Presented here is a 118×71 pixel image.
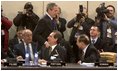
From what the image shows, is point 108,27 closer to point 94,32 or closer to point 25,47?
point 94,32

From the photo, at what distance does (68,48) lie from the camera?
13.4ft

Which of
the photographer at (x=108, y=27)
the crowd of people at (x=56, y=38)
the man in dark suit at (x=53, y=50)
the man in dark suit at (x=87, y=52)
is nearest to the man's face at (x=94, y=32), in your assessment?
the crowd of people at (x=56, y=38)

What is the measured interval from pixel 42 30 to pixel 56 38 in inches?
18.9

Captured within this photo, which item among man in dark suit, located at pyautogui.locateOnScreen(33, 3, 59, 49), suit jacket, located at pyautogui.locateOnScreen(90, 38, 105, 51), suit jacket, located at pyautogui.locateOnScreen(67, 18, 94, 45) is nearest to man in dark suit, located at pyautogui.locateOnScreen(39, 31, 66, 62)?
man in dark suit, located at pyautogui.locateOnScreen(33, 3, 59, 49)

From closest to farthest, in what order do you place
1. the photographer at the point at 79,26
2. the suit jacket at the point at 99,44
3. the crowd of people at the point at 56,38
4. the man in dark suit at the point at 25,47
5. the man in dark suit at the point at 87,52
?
the man in dark suit at the point at 87,52, the crowd of people at the point at 56,38, the man in dark suit at the point at 25,47, the suit jacket at the point at 99,44, the photographer at the point at 79,26

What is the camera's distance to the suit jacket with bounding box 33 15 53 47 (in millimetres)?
3902

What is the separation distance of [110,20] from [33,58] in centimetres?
124

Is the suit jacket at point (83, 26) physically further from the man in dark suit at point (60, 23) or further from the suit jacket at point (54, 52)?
the suit jacket at point (54, 52)

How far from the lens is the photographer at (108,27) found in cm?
390

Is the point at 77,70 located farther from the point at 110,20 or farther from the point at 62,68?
the point at 110,20

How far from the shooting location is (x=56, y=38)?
3.49 metres

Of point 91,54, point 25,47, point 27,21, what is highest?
point 27,21

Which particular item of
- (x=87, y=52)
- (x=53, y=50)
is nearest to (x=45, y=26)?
(x=53, y=50)

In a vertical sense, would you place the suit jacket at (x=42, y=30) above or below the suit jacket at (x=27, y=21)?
below
